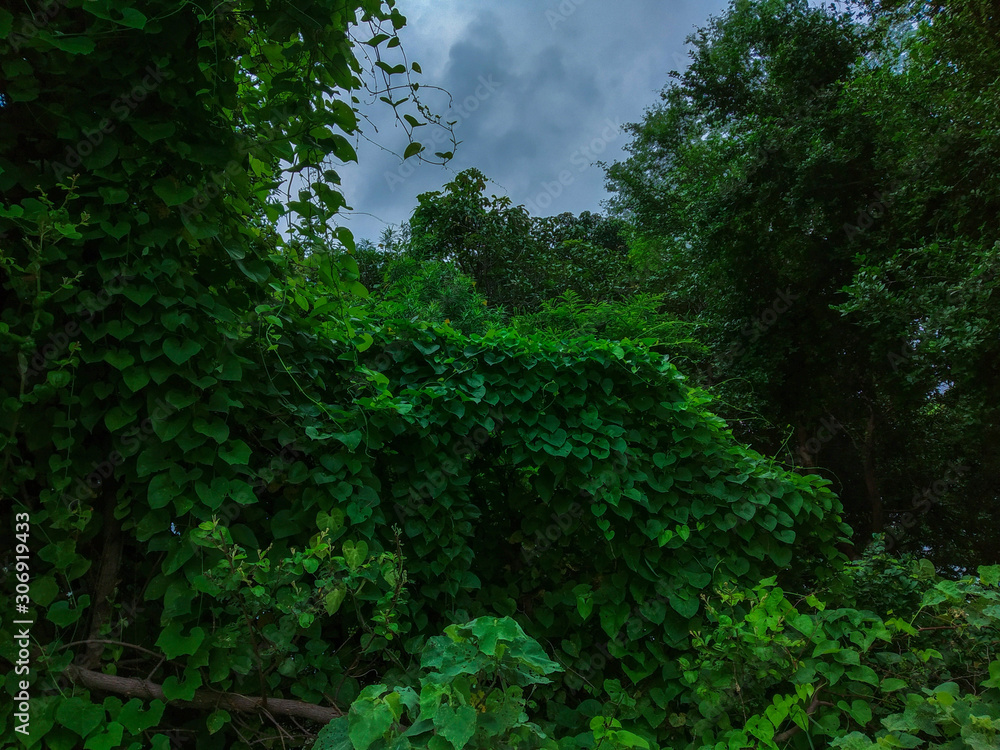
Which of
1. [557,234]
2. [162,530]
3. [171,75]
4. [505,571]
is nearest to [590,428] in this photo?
[505,571]

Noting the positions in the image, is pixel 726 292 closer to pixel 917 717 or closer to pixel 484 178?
pixel 484 178

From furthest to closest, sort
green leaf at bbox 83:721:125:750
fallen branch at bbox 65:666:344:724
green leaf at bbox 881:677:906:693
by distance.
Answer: green leaf at bbox 881:677:906:693 < fallen branch at bbox 65:666:344:724 < green leaf at bbox 83:721:125:750

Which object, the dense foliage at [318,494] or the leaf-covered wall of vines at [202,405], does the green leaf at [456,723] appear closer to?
the dense foliage at [318,494]

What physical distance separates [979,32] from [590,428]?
18.2ft

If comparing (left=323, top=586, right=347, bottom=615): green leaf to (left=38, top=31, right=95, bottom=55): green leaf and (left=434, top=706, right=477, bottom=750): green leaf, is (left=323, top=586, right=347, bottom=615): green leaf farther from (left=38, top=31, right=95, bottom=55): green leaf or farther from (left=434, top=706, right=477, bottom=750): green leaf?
(left=38, top=31, right=95, bottom=55): green leaf

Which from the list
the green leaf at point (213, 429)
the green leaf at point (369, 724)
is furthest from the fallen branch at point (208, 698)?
the green leaf at point (213, 429)

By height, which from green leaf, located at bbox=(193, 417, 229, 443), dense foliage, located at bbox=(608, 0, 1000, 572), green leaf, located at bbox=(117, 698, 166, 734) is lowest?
green leaf, located at bbox=(117, 698, 166, 734)

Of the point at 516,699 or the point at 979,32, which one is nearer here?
the point at 516,699

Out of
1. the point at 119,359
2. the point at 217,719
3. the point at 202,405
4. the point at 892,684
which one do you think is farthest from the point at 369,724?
the point at 892,684

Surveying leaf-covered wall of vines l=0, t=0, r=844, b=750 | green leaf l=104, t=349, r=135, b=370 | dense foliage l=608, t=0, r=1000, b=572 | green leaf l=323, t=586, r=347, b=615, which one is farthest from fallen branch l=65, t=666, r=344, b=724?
dense foliage l=608, t=0, r=1000, b=572

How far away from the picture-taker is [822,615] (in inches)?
64.8

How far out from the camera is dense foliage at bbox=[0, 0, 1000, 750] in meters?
1.25

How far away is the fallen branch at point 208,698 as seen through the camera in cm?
130

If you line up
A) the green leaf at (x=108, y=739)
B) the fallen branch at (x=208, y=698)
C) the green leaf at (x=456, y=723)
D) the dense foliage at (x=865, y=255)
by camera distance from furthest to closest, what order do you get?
the dense foliage at (x=865, y=255)
the fallen branch at (x=208, y=698)
the green leaf at (x=108, y=739)
the green leaf at (x=456, y=723)
